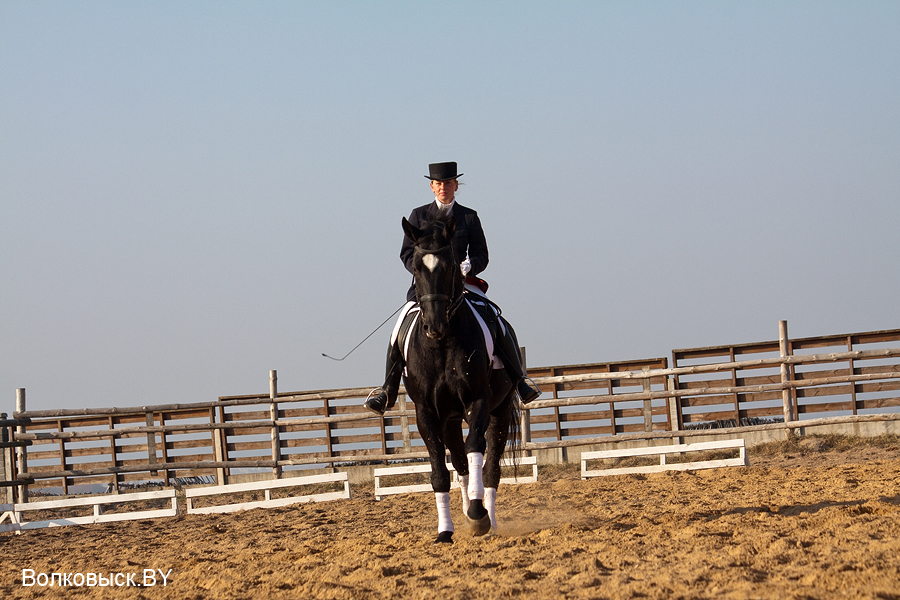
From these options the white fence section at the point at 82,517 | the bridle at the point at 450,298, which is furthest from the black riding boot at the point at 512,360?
the white fence section at the point at 82,517

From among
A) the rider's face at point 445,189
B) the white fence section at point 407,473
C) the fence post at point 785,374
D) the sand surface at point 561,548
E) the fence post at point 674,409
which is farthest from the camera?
the fence post at point 674,409

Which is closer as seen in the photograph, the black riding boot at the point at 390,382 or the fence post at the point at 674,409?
the black riding boot at the point at 390,382

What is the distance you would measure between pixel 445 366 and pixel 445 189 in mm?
1521

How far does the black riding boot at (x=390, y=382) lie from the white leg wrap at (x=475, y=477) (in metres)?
0.99

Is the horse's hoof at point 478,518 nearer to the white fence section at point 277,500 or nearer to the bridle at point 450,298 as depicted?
the bridle at point 450,298

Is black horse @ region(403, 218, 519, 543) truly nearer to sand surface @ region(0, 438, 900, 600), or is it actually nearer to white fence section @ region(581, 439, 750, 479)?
sand surface @ region(0, 438, 900, 600)

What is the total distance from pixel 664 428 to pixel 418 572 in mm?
10328

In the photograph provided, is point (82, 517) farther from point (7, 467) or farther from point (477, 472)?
point (477, 472)

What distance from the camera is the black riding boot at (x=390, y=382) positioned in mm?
6465

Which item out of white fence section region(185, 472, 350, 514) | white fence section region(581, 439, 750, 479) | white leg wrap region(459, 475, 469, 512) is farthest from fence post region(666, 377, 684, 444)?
white leg wrap region(459, 475, 469, 512)

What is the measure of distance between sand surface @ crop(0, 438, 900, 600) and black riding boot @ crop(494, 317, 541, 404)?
1.07 meters

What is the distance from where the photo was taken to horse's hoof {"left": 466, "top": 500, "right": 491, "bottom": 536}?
5645mm

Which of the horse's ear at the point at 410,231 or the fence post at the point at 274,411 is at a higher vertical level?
the horse's ear at the point at 410,231

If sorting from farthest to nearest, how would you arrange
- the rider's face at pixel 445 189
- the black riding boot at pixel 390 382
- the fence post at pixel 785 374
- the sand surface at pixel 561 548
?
the fence post at pixel 785 374 → the rider's face at pixel 445 189 → the black riding boot at pixel 390 382 → the sand surface at pixel 561 548
